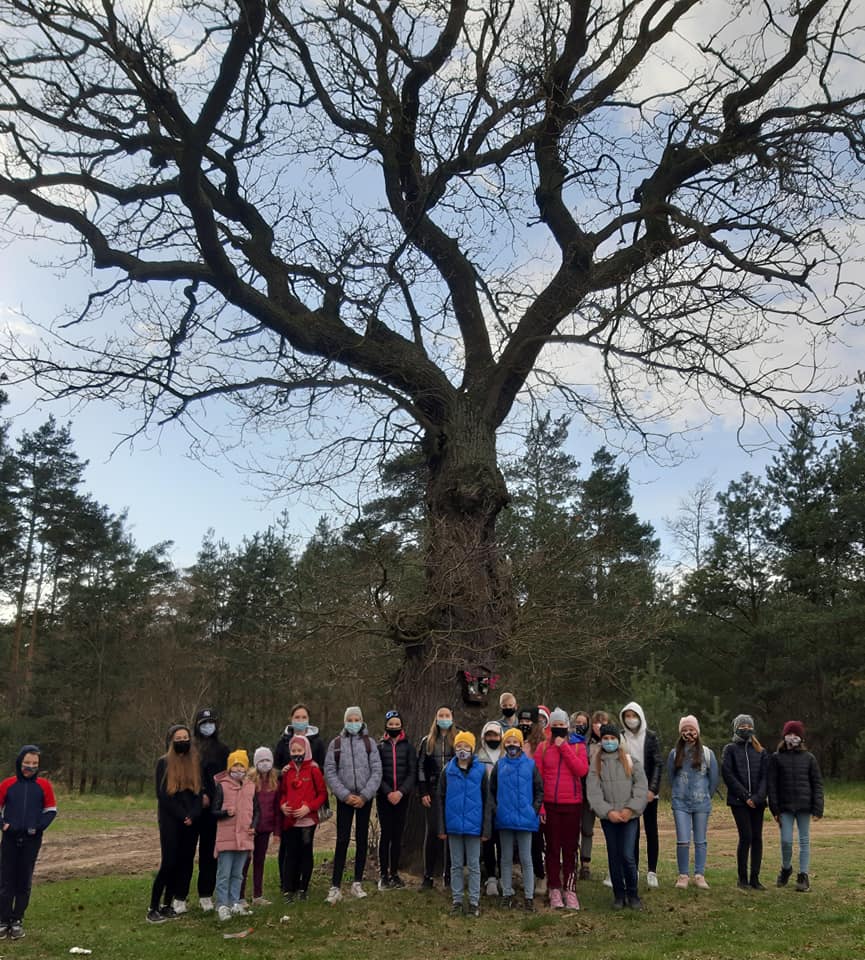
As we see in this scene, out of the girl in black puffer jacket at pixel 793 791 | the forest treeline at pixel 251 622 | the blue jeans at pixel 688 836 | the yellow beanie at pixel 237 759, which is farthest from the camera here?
the forest treeline at pixel 251 622

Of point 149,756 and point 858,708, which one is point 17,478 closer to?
point 149,756

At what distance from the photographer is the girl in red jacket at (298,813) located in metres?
8.34

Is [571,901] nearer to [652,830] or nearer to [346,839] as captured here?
[652,830]

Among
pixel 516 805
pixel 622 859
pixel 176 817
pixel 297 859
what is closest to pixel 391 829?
pixel 297 859

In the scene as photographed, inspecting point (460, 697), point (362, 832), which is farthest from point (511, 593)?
point (362, 832)

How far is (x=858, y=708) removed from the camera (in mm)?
33094

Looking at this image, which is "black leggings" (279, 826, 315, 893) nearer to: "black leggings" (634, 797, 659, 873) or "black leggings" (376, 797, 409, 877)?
"black leggings" (376, 797, 409, 877)

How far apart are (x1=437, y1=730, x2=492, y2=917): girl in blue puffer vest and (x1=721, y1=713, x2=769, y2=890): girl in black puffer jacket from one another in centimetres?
286

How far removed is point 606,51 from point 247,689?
102 ft

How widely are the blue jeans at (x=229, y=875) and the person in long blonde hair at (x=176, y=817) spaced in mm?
398

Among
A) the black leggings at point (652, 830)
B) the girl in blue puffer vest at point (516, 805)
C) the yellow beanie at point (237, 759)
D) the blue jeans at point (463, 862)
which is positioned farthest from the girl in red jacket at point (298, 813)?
the black leggings at point (652, 830)

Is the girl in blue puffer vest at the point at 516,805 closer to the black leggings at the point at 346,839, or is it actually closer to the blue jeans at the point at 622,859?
the blue jeans at the point at 622,859

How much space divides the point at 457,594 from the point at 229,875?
3.49m

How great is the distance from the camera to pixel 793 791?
9.12 metres
